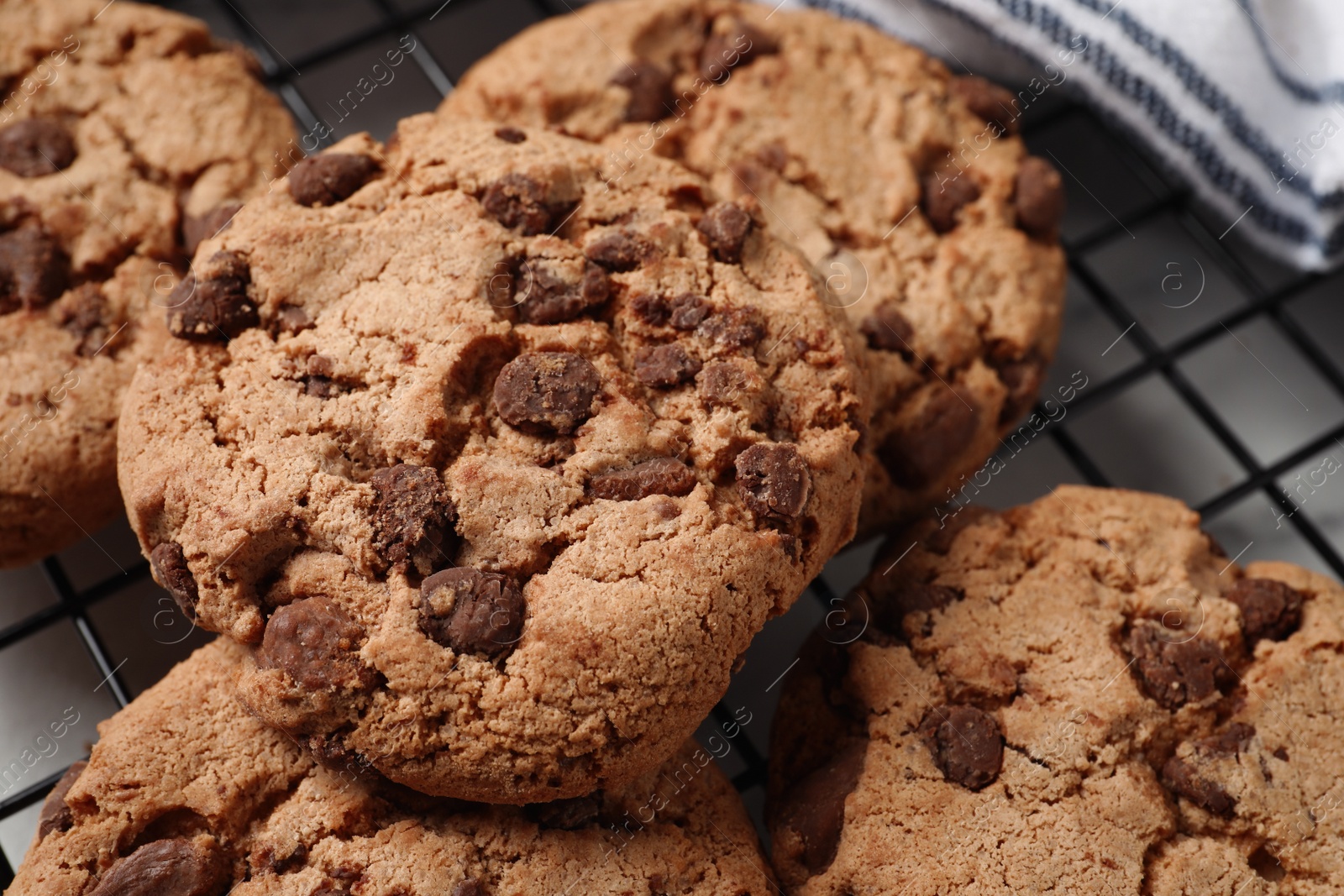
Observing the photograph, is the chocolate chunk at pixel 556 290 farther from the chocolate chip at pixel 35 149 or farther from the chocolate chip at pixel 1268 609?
the chocolate chip at pixel 1268 609

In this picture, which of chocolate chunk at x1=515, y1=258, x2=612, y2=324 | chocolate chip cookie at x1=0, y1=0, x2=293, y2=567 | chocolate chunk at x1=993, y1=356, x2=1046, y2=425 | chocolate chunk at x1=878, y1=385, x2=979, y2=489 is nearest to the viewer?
chocolate chunk at x1=515, y1=258, x2=612, y2=324

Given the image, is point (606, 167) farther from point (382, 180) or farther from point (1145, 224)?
point (1145, 224)

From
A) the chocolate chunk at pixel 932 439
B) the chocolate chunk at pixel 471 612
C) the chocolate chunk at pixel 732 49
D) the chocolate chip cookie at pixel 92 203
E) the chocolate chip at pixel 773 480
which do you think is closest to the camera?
the chocolate chunk at pixel 471 612

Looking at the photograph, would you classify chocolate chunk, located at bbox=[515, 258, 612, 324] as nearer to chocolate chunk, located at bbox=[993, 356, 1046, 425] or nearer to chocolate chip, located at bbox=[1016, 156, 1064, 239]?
chocolate chunk, located at bbox=[993, 356, 1046, 425]

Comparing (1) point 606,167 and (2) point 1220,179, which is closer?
(1) point 606,167

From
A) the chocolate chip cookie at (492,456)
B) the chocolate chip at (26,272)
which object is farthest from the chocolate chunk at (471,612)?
the chocolate chip at (26,272)

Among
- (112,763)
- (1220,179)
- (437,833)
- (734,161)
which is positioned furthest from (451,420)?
(1220,179)

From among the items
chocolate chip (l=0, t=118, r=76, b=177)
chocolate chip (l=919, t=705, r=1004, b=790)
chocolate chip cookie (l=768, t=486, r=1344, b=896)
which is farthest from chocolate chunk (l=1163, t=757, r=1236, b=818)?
chocolate chip (l=0, t=118, r=76, b=177)
